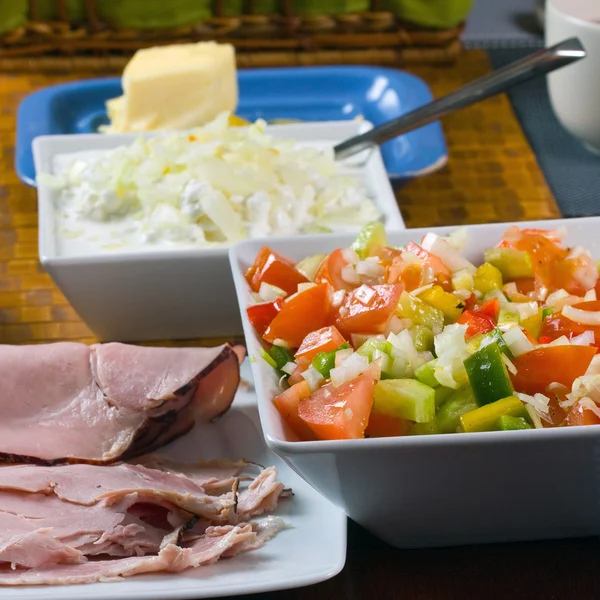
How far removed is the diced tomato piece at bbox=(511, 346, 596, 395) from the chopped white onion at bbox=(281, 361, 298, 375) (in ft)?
0.98

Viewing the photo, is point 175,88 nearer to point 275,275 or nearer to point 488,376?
point 275,275

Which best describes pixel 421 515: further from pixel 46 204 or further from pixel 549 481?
pixel 46 204

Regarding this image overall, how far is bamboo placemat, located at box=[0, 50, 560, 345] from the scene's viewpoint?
2.00 meters

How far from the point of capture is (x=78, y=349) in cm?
161

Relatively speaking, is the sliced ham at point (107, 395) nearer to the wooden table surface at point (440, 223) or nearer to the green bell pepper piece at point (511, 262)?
the wooden table surface at point (440, 223)

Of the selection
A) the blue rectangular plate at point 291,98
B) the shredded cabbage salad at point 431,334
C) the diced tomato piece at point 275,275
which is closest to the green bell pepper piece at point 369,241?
the shredded cabbage salad at point 431,334

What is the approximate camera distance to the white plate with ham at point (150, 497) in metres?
1.20

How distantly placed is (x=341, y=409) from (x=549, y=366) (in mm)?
294

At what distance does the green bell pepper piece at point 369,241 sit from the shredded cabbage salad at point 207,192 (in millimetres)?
382

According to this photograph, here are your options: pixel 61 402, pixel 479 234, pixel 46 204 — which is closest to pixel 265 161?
pixel 46 204

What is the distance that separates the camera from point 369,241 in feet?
5.00

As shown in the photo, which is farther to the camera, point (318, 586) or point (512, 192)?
point (512, 192)

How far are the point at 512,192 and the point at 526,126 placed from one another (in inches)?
15.9

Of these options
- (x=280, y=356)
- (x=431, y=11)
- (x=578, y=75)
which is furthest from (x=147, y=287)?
(x=431, y=11)
